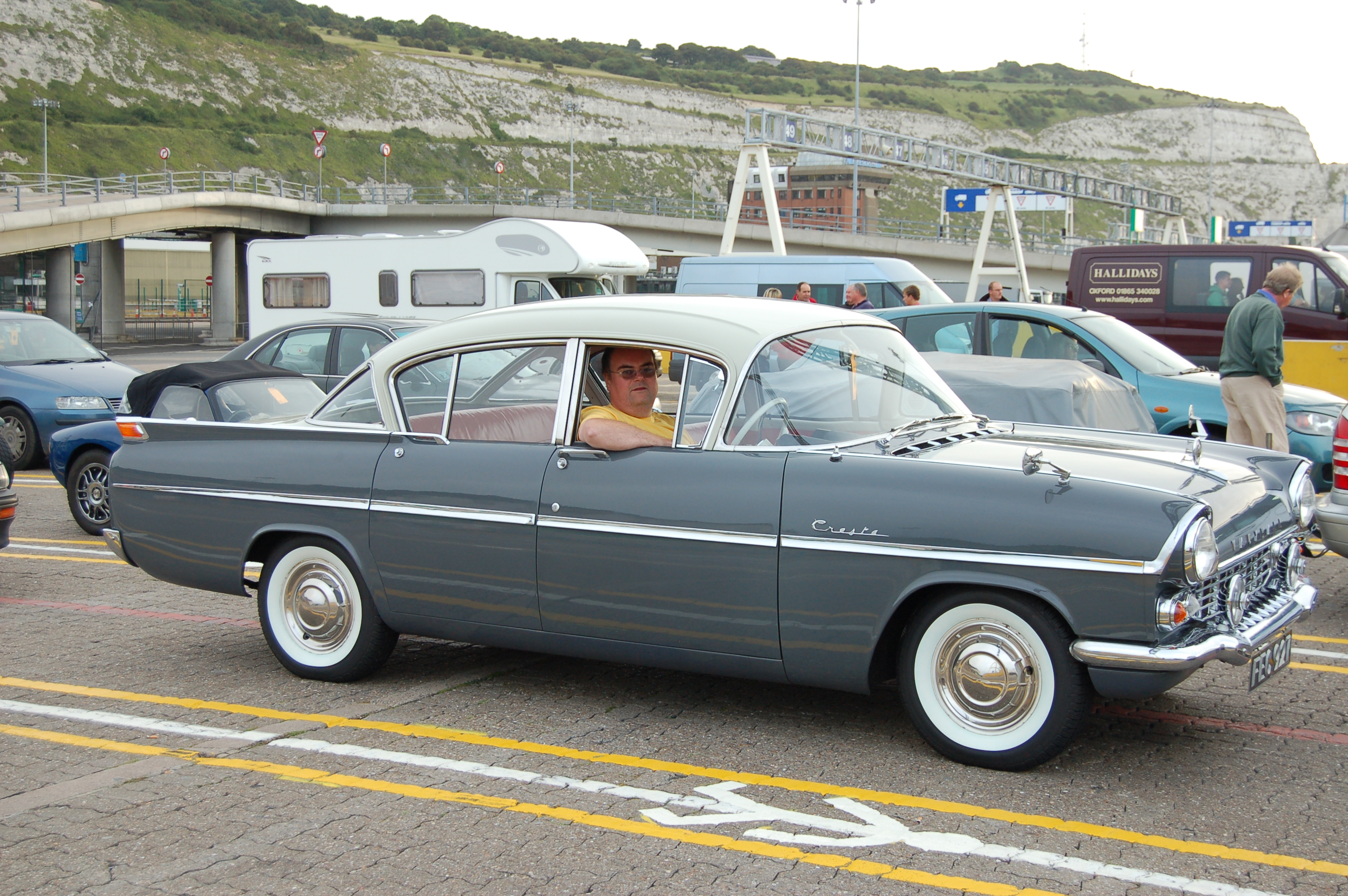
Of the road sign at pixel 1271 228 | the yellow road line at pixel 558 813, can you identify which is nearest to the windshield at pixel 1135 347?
the yellow road line at pixel 558 813

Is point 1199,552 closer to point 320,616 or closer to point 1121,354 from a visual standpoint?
point 320,616

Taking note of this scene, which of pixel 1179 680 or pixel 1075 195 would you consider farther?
pixel 1075 195

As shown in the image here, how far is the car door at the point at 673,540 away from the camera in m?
4.60

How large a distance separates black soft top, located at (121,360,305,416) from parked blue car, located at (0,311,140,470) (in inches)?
152

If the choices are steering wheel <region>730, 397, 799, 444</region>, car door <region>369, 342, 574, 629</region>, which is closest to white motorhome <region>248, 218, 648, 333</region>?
car door <region>369, 342, 574, 629</region>

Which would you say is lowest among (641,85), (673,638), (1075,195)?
(673,638)

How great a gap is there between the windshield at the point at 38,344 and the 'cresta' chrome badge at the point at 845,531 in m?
11.4

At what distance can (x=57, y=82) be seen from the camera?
9394 centimetres

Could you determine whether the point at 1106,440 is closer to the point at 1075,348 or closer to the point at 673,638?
the point at 673,638

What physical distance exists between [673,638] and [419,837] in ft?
4.12

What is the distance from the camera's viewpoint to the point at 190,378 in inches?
343

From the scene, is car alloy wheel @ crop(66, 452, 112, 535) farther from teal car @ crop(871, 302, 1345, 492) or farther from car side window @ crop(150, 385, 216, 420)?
teal car @ crop(871, 302, 1345, 492)

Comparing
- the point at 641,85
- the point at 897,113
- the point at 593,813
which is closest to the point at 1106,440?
the point at 593,813

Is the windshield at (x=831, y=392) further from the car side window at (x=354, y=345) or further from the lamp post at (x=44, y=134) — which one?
the lamp post at (x=44, y=134)
